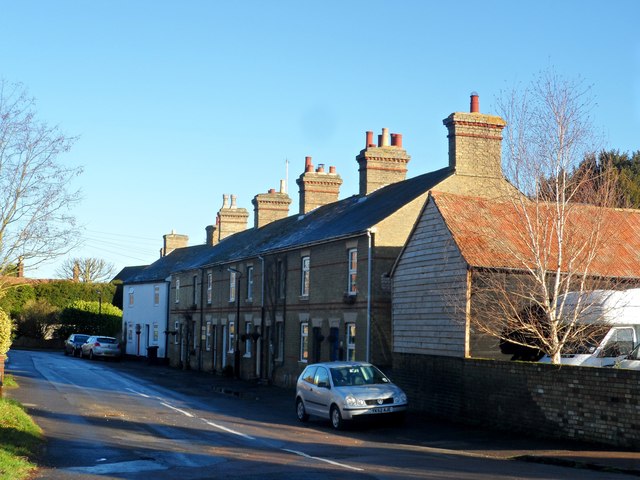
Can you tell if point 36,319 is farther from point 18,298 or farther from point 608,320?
point 608,320

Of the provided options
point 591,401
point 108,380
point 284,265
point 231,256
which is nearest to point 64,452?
point 591,401

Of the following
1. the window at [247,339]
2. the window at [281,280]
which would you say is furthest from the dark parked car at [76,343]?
the window at [281,280]

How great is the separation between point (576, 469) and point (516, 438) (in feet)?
13.9

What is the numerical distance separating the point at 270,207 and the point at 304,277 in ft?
50.1

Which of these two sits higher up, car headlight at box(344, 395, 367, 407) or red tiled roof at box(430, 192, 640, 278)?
red tiled roof at box(430, 192, 640, 278)

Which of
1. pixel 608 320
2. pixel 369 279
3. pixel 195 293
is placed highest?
pixel 195 293

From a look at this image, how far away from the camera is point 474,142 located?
27.6 metres

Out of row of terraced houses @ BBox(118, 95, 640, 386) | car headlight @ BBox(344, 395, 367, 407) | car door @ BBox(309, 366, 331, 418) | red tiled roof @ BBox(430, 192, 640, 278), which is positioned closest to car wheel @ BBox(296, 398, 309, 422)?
car door @ BBox(309, 366, 331, 418)

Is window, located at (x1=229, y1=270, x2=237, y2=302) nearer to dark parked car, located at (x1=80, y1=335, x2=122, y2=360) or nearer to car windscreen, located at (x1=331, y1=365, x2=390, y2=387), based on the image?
dark parked car, located at (x1=80, y1=335, x2=122, y2=360)

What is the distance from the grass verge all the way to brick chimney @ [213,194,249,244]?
117 ft

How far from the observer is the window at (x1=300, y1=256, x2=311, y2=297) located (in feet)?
106

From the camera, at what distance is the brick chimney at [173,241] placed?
225 feet

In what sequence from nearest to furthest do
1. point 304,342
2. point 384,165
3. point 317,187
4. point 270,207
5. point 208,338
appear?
point 304,342, point 384,165, point 317,187, point 208,338, point 270,207

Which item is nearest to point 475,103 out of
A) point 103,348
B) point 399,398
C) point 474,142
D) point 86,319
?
point 474,142
